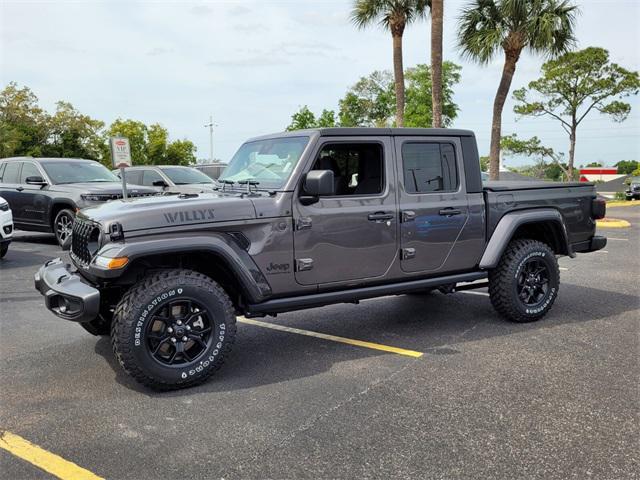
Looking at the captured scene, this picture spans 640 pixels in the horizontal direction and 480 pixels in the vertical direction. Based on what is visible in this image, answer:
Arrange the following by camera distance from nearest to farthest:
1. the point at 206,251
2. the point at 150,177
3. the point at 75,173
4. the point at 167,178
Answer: the point at 206,251, the point at 75,173, the point at 167,178, the point at 150,177

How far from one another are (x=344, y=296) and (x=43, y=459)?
2.44 meters

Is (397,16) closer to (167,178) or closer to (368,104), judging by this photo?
(167,178)

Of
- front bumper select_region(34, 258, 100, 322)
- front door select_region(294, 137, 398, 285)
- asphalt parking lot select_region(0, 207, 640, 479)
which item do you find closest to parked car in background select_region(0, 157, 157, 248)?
asphalt parking lot select_region(0, 207, 640, 479)

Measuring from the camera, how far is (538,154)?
42906 millimetres

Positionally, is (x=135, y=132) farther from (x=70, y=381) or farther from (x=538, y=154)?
(x=70, y=381)

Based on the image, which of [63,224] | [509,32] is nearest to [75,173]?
[63,224]

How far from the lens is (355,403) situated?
378 cm

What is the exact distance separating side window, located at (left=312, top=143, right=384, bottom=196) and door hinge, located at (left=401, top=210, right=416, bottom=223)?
0.94ft

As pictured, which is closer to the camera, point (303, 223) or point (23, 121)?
point (303, 223)

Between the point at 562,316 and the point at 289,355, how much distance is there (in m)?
3.02

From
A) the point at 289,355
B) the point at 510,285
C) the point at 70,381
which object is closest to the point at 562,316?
the point at 510,285

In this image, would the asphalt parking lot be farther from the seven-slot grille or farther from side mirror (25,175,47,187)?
side mirror (25,175,47,187)

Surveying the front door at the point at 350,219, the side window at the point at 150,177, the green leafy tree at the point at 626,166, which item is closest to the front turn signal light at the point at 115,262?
the front door at the point at 350,219

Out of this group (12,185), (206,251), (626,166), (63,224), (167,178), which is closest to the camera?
(206,251)
